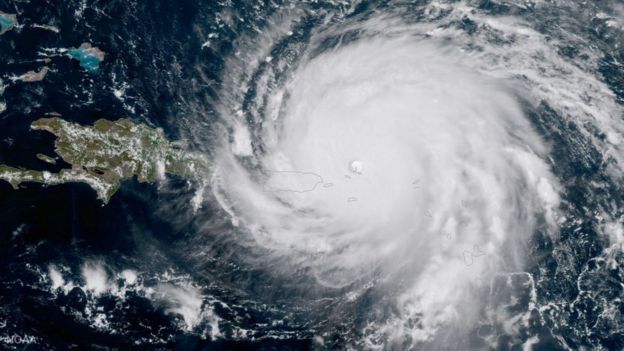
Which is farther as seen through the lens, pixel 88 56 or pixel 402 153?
pixel 402 153

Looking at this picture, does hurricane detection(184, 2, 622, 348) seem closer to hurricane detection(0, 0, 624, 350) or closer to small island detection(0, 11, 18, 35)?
hurricane detection(0, 0, 624, 350)

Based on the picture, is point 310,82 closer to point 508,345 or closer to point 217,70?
point 217,70

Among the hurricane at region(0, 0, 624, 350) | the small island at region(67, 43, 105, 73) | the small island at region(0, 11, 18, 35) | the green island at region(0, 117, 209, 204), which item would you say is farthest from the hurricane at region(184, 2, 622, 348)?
the small island at region(0, 11, 18, 35)

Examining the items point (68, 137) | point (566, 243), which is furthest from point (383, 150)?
point (68, 137)

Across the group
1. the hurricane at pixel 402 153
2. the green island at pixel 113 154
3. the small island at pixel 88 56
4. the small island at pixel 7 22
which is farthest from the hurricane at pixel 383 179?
the small island at pixel 7 22

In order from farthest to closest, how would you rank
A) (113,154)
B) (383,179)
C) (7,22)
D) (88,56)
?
(88,56) < (7,22) < (383,179) < (113,154)

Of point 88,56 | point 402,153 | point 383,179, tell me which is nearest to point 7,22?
point 88,56

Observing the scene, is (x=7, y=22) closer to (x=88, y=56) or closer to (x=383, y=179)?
(x=88, y=56)

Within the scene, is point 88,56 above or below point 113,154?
above
